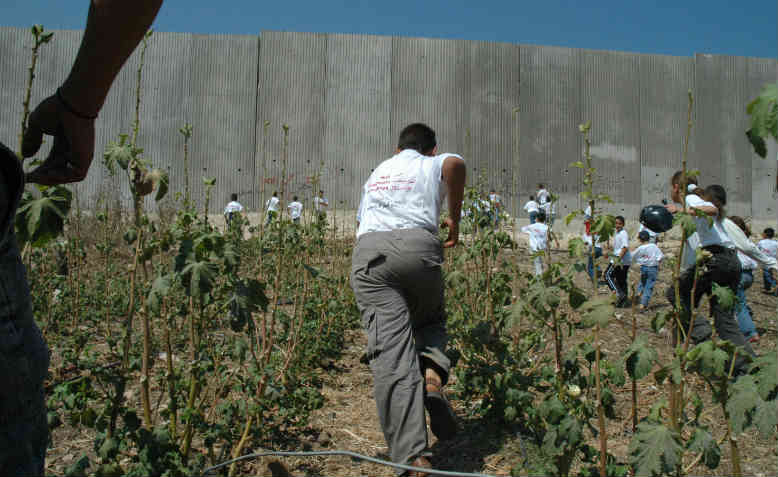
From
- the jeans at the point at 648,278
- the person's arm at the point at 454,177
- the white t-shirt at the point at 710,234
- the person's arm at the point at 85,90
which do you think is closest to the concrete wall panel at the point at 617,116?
the jeans at the point at 648,278

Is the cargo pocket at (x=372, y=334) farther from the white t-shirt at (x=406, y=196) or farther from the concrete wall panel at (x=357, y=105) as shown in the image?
the concrete wall panel at (x=357, y=105)

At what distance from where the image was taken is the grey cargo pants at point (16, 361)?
964mm

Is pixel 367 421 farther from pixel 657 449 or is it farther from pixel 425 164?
pixel 657 449

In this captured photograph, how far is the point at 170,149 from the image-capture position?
21.7 m

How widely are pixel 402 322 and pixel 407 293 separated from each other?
19 cm

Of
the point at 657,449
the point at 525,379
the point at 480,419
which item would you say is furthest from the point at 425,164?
the point at 657,449

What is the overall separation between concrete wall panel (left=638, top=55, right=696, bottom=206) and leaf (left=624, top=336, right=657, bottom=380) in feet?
78.8

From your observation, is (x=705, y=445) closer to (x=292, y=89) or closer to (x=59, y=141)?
(x=59, y=141)

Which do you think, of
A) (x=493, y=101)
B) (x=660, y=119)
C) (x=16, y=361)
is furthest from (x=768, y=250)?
(x=660, y=119)

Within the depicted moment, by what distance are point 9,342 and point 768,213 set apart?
28.5m

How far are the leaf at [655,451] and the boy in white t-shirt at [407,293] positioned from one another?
0.96m

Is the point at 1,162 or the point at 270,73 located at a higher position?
the point at 270,73

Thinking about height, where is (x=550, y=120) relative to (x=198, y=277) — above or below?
above

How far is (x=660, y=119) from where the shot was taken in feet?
77.6
